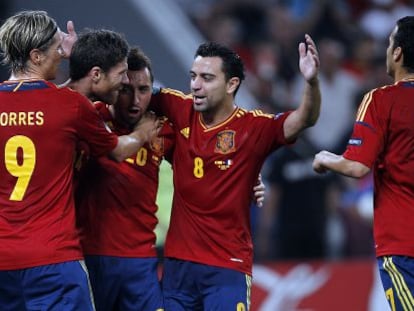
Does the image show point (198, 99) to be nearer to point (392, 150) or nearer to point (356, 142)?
point (356, 142)

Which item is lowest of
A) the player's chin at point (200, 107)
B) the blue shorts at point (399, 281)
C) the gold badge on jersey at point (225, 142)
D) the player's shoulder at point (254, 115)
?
the blue shorts at point (399, 281)

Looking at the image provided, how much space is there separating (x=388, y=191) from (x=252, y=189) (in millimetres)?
843

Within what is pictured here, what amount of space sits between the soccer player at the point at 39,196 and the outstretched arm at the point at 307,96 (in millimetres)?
1192

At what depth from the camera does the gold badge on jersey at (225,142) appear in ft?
21.2

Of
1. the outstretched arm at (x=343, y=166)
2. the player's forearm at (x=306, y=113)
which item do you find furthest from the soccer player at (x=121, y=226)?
the outstretched arm at (x=343, y=166)

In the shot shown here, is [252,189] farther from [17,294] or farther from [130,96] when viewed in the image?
[17,294]

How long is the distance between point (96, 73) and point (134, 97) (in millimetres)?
360

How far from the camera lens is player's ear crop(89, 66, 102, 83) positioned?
6.21 m

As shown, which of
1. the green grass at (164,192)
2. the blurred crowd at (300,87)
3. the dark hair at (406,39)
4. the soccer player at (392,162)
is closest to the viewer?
the soccer player at (392,162)

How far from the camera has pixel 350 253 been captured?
35.9ft

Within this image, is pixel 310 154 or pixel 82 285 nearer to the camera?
pixel 82 285

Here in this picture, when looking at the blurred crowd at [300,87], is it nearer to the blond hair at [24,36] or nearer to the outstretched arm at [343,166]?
the outstretched arm at [343,166]

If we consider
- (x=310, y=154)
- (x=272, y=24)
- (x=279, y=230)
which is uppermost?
(x=272, y=24)

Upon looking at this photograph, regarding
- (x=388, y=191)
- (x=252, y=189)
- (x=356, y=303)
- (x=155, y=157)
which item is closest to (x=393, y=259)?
(x=388, y=191)
